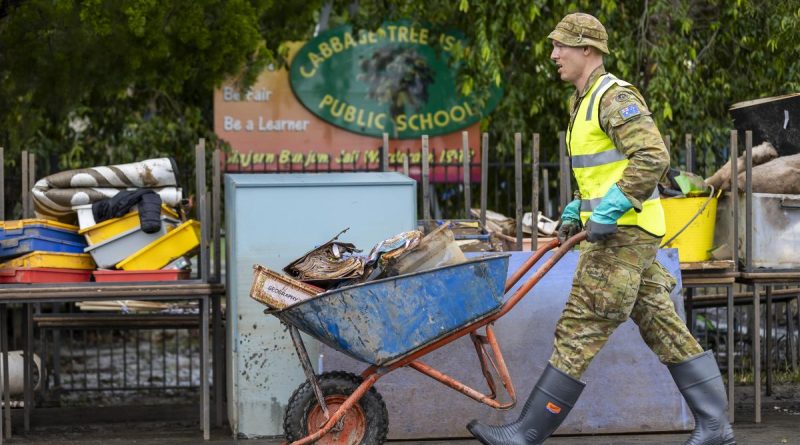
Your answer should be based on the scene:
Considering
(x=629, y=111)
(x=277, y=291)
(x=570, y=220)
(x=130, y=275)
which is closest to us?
(x=629, y=111)

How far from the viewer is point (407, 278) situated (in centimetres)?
631

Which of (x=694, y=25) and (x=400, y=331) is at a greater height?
(x=694, y=25)

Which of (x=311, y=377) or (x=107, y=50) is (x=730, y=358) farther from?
(x=107, y=50)

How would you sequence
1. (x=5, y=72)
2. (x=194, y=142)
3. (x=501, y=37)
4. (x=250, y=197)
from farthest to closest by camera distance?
(x=194, y=142)
(x=501, y=37)
(x=5, y=72)
(x=250, y=197)

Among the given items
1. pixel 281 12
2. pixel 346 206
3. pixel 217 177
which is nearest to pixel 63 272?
pixel 217 177

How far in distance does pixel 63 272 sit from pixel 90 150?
6.97m

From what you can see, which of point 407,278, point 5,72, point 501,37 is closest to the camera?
point 407,278

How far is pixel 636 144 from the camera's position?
20.6ft

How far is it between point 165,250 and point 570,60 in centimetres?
269

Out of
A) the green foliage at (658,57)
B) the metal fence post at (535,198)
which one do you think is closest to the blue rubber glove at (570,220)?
the metal fence post at (535,198)

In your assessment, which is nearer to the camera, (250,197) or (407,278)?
(407,278)

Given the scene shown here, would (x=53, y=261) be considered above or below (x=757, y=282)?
above

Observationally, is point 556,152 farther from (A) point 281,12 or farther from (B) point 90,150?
(B) point 90,150

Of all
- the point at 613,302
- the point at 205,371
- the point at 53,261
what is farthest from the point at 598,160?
the point at 53,261
